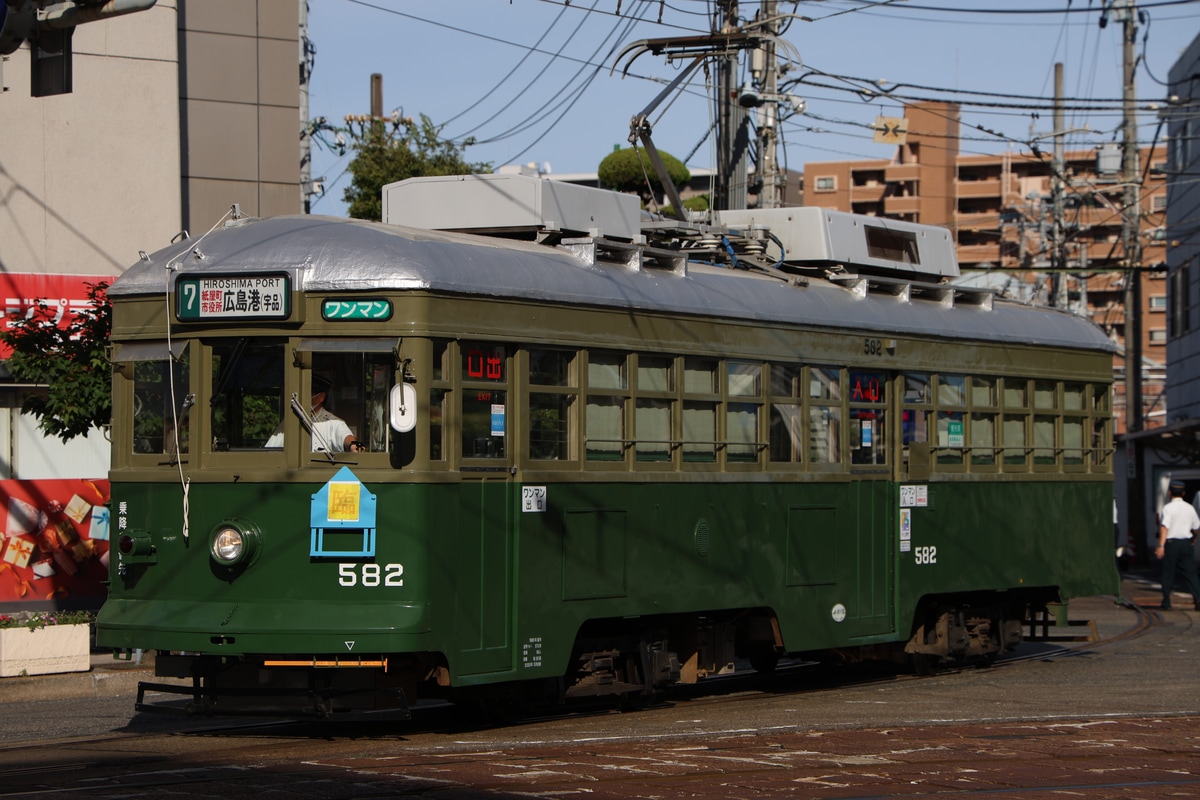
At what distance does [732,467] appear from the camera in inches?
450

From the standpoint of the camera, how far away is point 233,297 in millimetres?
9586

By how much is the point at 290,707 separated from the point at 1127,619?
13496 millimetres

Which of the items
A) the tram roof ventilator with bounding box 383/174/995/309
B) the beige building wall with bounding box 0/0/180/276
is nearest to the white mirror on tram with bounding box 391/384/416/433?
the tram roof ventilator with bounding box 383/174/995/309

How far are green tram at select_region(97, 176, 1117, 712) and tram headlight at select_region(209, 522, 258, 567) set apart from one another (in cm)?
1

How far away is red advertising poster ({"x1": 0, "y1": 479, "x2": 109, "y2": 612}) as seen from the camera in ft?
60.3

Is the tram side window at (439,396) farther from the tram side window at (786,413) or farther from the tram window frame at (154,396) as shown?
the tram side window at (786,413)

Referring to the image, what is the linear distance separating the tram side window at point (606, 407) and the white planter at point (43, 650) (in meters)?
4.86

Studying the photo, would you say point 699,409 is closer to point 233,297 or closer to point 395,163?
point 233,297

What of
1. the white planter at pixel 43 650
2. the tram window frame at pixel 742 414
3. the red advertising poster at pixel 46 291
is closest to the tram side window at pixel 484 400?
the tram window frame at pixel 742 414

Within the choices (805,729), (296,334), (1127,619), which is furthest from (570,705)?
(1127,619)

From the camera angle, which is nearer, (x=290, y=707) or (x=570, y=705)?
(x=290, y=707)

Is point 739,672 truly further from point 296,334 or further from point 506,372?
point 296,334

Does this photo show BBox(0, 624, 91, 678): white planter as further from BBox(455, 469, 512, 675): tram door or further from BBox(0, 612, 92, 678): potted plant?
BBox(455, 469, 512, 675): tram door

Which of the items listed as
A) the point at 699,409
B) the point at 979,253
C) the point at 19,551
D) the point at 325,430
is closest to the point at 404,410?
the point at 325,430
